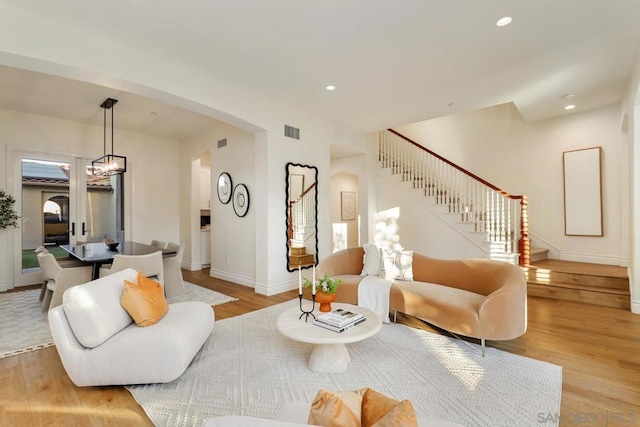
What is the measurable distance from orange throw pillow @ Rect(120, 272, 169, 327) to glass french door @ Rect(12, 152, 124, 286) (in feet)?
13.3

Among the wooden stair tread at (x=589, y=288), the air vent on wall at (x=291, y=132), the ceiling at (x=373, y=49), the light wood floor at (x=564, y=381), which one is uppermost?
the ceiling at (x=373, y=49)

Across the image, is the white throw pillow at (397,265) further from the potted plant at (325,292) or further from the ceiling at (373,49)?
the ceiling at (373,49)

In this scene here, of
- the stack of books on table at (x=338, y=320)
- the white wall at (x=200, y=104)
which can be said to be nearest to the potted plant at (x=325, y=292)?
the stack of books on table at (x=338, y=320)

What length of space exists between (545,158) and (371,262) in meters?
4.41

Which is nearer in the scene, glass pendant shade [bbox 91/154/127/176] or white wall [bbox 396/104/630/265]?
glass pendant shade [bbox 91/154/127/176]

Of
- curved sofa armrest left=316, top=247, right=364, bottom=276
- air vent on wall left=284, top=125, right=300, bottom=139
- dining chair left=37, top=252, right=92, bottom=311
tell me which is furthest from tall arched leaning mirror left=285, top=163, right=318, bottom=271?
dining chair left=37, top=252, right=92, bottom=311

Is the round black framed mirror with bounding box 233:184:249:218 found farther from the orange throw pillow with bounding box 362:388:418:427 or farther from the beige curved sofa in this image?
the orange throw pillow with bounding box 362:388:418:427

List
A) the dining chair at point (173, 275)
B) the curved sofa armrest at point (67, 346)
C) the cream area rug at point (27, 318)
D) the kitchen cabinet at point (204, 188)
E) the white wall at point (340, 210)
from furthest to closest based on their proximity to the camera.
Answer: the white wall at point (340, 210) → the kitchen cabinet at point (204, 188) → the dining chair at point (173, 275) → the cream area rug at point (27, 318) → the curved sofa armrest at point (67, 346)

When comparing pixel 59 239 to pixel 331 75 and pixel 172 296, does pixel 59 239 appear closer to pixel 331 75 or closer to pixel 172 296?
pixel 172 296

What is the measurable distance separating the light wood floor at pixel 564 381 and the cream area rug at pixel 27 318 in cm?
25

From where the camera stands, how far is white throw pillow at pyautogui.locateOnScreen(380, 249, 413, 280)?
3.73 metres

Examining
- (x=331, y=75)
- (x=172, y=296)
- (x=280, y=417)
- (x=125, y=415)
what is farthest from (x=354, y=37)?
(x=172, y=296)

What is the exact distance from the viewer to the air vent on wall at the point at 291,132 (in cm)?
495

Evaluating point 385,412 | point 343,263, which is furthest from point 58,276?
point 385,412
